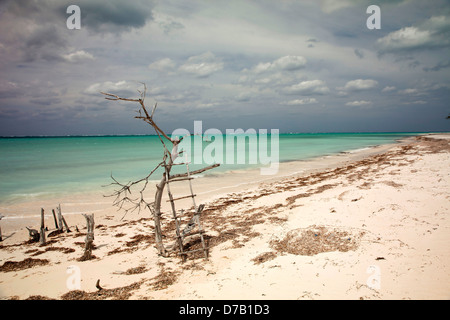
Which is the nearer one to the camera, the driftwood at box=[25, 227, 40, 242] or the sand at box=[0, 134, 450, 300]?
the sand at box=[0, 134, 450, 300]

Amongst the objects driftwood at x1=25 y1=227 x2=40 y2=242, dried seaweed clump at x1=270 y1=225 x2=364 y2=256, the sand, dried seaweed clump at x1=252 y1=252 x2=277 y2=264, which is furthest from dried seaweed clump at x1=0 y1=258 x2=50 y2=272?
dried seaweed clump at x1=270 y1=225 x2=364 y2=256

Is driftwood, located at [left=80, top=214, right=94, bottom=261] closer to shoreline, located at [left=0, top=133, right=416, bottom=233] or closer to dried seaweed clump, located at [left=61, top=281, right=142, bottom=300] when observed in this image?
dried seaweed clump, located at [left=61, top=281, right=142, bottom=300]

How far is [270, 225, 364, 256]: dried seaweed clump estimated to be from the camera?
18.6 ft

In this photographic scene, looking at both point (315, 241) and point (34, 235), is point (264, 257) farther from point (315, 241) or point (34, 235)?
point (34, 235)

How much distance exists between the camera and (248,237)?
7434mm

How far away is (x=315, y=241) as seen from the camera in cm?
606

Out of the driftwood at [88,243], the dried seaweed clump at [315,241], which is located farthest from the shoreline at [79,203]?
the dried seaweed clump at [315,241]

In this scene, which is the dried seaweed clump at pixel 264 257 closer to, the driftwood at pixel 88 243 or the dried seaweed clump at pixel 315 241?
the dried seaweed clump at pixel 315 241

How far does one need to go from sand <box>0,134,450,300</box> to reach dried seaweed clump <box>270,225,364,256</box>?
0.02m

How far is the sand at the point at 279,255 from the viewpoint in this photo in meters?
4.43

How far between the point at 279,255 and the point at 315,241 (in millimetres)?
1053

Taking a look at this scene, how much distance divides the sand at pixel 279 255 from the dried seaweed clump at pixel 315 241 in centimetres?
2

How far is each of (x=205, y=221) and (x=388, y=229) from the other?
619cm
